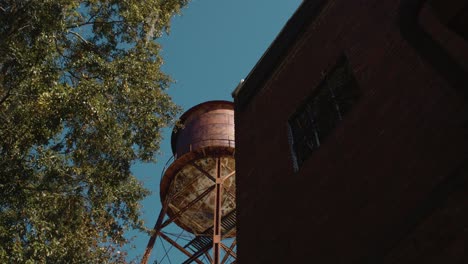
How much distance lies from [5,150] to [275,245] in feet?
14.8

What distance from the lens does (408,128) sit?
4.47 m

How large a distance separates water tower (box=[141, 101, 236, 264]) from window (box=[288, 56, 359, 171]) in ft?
31.7

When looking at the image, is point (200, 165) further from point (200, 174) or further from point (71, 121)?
point (71, 121)

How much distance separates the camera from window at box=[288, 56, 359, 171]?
5.89 m

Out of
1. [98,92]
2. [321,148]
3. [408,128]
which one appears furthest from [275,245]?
[98,92]

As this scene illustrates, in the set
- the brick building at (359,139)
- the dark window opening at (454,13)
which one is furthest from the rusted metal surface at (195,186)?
the dark window opening at (454,13)

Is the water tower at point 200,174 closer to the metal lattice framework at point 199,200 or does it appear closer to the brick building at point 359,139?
the metal lattice framework at point 199,200

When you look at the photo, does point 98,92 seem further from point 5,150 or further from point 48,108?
point 5,150

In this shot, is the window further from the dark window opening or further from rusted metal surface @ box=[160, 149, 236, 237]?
rusted metal surface @ box=[160, 149, 236, 237]

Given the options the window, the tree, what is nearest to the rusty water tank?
the tree

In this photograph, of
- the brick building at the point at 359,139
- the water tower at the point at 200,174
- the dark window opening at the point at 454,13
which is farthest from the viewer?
the water tower at the point at 200,174

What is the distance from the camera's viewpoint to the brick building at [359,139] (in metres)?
3.87

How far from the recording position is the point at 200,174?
1819 centimetres

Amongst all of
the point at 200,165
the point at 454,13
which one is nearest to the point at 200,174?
the point at 200,165
